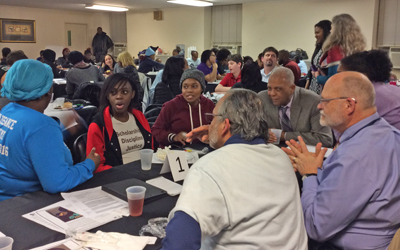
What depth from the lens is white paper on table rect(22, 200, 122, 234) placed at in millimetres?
1298

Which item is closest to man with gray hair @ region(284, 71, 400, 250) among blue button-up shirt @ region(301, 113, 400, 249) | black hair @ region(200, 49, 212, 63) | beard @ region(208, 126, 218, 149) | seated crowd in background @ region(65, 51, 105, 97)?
blue button-up shirt @ region(301, 113, 400, 249)

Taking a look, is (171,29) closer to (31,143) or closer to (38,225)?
(31,143)

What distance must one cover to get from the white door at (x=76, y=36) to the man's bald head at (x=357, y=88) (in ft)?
47.7

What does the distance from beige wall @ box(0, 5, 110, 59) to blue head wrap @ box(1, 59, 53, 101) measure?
1296 cm

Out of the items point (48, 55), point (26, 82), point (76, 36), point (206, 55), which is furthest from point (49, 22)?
point (26, 82)

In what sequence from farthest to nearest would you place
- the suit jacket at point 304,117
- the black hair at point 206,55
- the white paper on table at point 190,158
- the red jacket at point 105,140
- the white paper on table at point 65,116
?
the black hair at point 206,55
the white paper on table at point 65,116
the suit jacket at point 304,117
the red jacket at point 105,140
the white paper on table at point 190,158

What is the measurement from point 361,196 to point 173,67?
3.43 metres

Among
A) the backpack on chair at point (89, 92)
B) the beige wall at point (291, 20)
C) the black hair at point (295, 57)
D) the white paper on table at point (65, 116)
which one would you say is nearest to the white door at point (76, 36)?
the beige wall at point (291, 20)

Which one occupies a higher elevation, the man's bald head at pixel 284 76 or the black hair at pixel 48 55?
the black hair at pixel 48 55

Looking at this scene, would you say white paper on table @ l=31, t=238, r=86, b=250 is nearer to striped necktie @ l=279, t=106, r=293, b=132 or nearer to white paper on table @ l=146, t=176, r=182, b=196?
white paper on table @ l=146, t=176, r=182, b=196

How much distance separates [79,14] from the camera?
1449 centimetres

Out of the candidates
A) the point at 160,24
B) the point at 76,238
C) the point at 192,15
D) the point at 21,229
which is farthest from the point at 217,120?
the point at 160,24

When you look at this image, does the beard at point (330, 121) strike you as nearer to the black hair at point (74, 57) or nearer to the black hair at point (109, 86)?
the black hair at point (109, 86)

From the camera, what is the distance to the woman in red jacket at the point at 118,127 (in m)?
2.36
